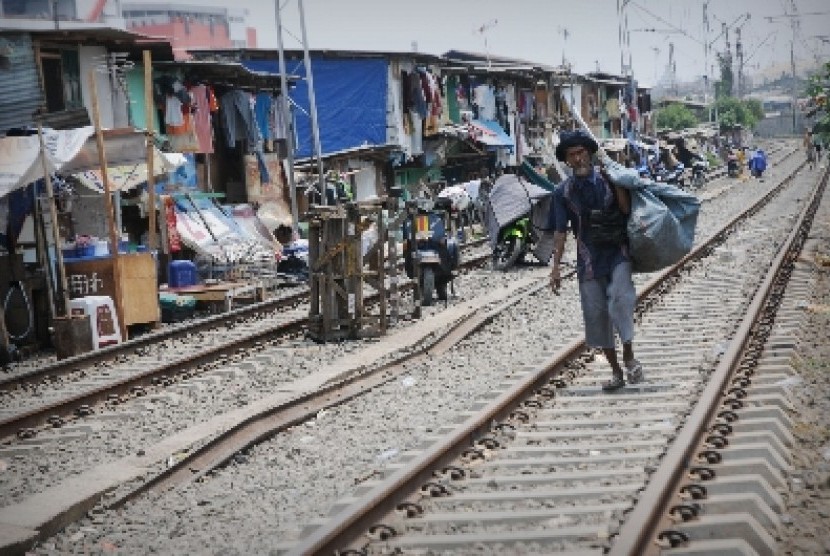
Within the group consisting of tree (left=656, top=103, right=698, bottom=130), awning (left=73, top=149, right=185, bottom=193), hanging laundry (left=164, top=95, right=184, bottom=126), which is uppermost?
tree (left=656, top=103, right=698, bottom=130)

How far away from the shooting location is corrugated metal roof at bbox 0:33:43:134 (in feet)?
61.5

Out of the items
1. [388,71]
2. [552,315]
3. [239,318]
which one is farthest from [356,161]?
[552,315]

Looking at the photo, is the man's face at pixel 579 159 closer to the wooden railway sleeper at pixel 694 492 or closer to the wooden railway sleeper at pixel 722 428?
the wooden railway sleeper at pixel 722 428

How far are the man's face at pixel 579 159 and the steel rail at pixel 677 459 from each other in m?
1.96

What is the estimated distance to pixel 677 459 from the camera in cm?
632

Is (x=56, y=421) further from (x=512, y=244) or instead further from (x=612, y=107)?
(x=612, y=107)

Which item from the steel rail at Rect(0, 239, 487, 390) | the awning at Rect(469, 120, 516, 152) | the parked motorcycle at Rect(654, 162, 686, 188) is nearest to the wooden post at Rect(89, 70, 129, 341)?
the steel rail at Rect(0, 239, 487, 390)

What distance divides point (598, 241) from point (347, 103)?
88.5 ft

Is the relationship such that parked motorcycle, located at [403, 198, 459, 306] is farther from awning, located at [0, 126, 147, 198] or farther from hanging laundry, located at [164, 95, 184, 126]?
hanging laundry, located at [164, 95, 184, 126]

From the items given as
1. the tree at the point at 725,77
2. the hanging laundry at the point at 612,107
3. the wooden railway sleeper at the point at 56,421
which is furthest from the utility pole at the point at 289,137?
the tree at the point at 725,77

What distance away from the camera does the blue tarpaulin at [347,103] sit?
34469 millimetres

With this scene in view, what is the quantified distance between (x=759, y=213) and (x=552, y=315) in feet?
66.3

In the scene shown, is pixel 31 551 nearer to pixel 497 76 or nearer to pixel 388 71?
pixel 388 71

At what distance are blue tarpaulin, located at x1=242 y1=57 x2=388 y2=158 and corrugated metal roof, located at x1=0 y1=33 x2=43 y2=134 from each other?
15.7 meters
